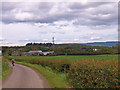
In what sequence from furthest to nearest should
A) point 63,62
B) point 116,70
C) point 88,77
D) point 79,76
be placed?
1. point 63,62
2. point 79,76
3. point 88,77
4. point 116,70

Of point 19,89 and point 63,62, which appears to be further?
point 63,62

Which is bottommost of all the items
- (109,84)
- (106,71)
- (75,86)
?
(75,86)

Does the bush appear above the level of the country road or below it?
above

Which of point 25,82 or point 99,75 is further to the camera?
point 25,82

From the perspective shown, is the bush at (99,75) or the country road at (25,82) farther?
the country road at (25,82)

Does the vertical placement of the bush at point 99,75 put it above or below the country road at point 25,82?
above

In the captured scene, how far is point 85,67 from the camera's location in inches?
507

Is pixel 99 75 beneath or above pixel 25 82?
above

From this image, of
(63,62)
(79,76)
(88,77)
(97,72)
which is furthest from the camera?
(63,62)

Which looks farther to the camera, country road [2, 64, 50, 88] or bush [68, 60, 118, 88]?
country road [2, 64, 50, 88]

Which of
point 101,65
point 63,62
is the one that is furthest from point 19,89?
point 63,62

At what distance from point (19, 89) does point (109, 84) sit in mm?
5679

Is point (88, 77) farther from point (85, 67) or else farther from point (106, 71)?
point (106, 71)

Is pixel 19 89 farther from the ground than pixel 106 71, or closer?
closer
